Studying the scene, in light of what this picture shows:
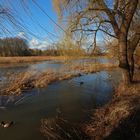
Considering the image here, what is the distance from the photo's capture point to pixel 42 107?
12.0 meters

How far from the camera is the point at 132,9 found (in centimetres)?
1195

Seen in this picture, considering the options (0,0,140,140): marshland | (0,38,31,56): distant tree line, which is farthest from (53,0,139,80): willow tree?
(0,38,31,56): distant tree line

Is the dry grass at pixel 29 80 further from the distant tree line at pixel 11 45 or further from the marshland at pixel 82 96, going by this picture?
the distant tree line at pixel 11 45

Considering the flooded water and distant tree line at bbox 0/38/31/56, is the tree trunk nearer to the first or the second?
the flooded water

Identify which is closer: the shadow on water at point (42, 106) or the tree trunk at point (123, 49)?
the shadow on water at point (42, 106)

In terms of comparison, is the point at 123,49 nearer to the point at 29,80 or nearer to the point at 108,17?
the point at 108,17

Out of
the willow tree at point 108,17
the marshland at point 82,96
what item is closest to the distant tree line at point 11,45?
the marshland at point 82,96

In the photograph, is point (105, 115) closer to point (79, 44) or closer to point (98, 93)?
point (79, 44)

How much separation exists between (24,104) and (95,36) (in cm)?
455

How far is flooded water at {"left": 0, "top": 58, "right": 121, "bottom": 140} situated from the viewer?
29.4 feet

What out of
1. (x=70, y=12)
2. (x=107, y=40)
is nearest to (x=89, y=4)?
(x=70, y=12)

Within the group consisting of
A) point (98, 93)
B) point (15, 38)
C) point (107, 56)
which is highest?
point (15, 38)

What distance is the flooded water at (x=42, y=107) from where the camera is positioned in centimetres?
895

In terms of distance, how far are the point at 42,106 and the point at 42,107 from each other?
213 mm
